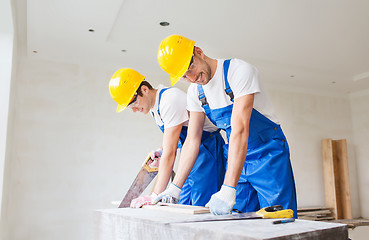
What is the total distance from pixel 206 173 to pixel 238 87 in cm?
78

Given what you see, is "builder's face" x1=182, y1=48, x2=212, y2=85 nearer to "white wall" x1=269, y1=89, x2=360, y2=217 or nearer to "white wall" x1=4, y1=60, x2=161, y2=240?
"white wall" x1=4, y1=60, x2=161, y2=240

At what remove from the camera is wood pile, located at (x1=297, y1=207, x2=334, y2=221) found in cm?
609

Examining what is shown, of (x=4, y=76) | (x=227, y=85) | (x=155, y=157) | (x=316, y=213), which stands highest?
(x=4, y=76)

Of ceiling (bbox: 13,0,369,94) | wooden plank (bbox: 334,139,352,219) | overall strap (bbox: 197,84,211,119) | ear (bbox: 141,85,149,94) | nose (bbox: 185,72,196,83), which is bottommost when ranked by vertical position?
wooden plank (bbox: 334,139,352,219)

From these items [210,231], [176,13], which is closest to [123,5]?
[176,13]

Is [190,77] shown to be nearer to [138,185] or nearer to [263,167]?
[263,167]

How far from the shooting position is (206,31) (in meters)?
4.27

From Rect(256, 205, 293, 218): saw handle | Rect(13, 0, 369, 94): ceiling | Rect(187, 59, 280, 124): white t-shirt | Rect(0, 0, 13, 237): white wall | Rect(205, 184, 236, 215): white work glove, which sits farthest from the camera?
Rect(13, 0, 369, 94): ceiling

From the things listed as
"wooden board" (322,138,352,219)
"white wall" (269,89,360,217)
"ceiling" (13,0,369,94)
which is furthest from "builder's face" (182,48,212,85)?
"wooden board" (322,138,352,219)

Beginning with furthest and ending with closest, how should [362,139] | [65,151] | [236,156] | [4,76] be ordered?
[362,139], [65,151], [4,76], [236,156]

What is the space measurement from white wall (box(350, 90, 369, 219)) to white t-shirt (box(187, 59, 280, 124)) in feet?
21.2

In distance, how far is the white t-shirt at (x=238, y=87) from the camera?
175 cm

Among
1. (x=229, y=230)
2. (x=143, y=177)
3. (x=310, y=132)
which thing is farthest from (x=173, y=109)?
(x=310, y=132)

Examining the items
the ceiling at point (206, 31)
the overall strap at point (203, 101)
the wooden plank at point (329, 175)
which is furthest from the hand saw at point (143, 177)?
the wooden plank at point (329, 175)
